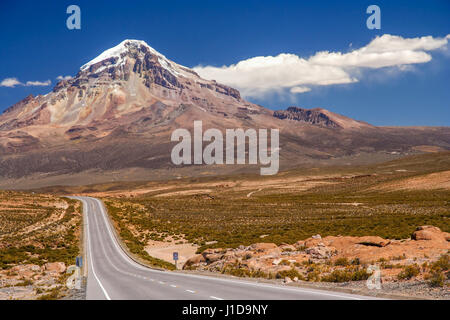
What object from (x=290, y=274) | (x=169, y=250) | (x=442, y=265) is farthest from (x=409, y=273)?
(x=169, y=250)

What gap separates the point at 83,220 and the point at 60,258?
36650 mm

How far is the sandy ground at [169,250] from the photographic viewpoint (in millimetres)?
50969

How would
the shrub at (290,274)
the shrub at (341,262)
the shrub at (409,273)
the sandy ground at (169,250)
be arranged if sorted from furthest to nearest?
the sandy ground at (169,250), the shrub at (341,262), the shrub at (290,274), the shrub at (409,273)

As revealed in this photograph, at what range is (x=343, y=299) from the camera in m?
15.1

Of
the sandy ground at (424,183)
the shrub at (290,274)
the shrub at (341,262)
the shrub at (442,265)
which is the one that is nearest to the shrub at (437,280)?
the shrub at (442,265)

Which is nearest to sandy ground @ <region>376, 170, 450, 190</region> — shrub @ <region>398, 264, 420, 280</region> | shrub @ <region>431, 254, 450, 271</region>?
shrub @ <region>431, 254, 450, 271</region>

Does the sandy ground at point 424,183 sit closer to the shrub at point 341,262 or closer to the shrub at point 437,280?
the shrub at point 341,262

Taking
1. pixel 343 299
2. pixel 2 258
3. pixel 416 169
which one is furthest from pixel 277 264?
pixel 416 169

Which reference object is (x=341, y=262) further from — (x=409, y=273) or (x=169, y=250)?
(x=169, y=250)

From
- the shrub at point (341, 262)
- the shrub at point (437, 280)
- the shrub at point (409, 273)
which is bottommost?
the shrub at point (341, 262)

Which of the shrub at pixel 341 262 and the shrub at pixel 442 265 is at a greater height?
the shrub at pixel 442 265

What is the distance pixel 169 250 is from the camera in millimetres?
56156

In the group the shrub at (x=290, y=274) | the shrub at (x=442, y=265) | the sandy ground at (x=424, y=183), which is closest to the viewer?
the shrub at (x=442, y=265)
